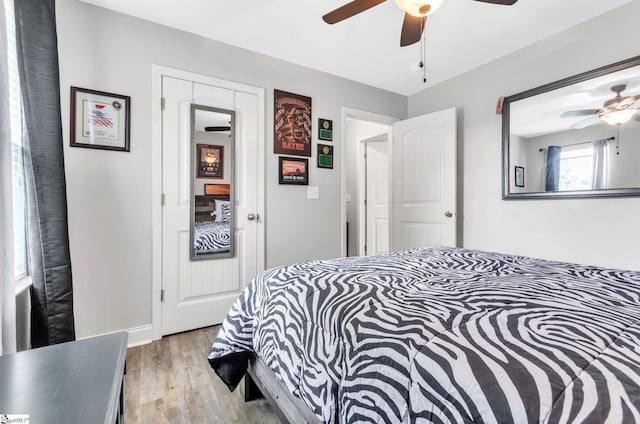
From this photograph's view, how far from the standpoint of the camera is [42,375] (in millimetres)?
658

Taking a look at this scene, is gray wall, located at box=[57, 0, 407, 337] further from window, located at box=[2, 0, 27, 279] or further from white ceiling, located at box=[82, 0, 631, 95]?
window, located at box=[2, 0, 27, 279]

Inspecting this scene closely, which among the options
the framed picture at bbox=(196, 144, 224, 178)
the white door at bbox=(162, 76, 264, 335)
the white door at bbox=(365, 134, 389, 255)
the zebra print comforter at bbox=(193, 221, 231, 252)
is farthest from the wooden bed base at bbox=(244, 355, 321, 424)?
the white door at bbox=(365, 134, 389, 255)

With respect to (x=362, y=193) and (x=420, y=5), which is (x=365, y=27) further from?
(x=362, y=193)

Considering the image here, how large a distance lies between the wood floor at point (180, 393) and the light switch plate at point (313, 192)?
1.62 m

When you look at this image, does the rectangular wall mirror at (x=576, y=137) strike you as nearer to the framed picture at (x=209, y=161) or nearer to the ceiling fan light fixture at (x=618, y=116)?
the ceiling fan light fixture at (x=618, y=116)

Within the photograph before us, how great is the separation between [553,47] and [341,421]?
124 inches

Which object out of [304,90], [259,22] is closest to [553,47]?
[304,90]

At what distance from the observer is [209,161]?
2.50m

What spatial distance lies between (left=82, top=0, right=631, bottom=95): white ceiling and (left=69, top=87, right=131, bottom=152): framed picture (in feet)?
2.12

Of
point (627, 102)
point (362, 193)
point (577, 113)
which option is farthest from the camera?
point (362, 193)

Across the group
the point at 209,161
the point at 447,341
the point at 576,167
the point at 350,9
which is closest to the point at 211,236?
the point at 209,161

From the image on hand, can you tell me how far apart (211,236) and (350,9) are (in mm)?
1923

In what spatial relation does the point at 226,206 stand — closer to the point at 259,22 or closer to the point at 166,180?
the point at 166,180

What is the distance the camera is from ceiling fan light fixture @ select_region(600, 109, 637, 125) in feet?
6.72
